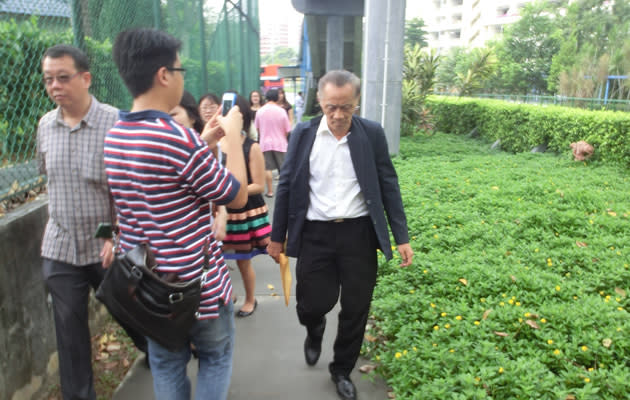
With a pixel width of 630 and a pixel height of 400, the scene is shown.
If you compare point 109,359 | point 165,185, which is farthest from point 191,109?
point 165,185

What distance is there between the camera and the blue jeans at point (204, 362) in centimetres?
A: 203

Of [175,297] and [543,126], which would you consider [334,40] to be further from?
[175,297]

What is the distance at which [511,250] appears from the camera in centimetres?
455

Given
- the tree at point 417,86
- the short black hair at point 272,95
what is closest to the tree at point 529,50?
the tree at point 417,86

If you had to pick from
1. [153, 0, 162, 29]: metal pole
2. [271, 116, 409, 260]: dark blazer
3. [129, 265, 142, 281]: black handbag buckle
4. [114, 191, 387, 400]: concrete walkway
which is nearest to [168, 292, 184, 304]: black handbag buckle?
[129, 265, 142, 281]: black handbag buckle

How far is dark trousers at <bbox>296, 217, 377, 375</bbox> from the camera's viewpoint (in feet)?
9.23

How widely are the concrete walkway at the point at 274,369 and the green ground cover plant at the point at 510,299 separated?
33cm

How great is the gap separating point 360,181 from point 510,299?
4.95 ft

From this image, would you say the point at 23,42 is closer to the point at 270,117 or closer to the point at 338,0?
the point at 270,117

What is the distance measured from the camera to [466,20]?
83812 mm

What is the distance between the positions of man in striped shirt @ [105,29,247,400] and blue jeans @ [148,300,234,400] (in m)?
0.06

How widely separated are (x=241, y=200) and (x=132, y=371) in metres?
1.98

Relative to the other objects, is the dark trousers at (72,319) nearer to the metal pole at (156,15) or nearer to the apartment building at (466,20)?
the metal pole at (156,15)

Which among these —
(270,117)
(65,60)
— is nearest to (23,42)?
(65,60)
